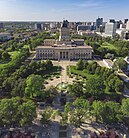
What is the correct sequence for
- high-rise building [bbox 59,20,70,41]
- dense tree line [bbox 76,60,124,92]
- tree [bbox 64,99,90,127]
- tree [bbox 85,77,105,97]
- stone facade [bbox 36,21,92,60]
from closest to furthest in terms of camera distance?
tree [bbox 64,99,90,127] < tree [bbox 85,77,105,97] < dense tree line [bbox 76,60,124,92] < stone facade [bbox 36,21,92,60] < high-rise building [bbox 59,20,70,41]

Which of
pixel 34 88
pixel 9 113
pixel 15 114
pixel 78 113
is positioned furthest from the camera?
pixel 34 88

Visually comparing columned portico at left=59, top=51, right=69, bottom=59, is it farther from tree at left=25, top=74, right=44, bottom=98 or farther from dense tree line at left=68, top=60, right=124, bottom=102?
tree at left=25, top=74, right=44, bottom=98

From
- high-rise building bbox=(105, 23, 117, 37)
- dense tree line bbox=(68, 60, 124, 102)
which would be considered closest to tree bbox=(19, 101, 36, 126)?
dense tree line bbox=(68, 60, 124, 102)

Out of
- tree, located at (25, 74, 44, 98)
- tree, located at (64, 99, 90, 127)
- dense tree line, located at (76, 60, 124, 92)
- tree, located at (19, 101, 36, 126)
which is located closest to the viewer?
tree, located at (19, 101, 36, 126)

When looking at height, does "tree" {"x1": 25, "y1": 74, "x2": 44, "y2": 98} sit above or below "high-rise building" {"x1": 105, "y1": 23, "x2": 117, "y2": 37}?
below

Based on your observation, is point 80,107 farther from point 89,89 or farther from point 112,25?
point 112,25

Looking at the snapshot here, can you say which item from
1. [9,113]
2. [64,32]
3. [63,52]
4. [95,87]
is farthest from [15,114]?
[64,32]

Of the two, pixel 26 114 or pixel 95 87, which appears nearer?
pixel 26 114

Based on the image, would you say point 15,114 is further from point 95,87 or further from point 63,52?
point 63,52

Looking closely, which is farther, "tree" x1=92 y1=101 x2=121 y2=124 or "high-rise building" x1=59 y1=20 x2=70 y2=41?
"high-rise building" x1=59 y1=20 x2=70 y2=41

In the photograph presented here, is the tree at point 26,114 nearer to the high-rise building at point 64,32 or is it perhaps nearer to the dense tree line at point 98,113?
the dense tree line at point 98,113

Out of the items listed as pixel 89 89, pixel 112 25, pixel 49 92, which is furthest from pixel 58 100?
pixel 112 25

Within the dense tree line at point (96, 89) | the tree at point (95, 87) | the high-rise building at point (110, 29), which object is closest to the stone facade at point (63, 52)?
the dense tree line at point (96, 89)
